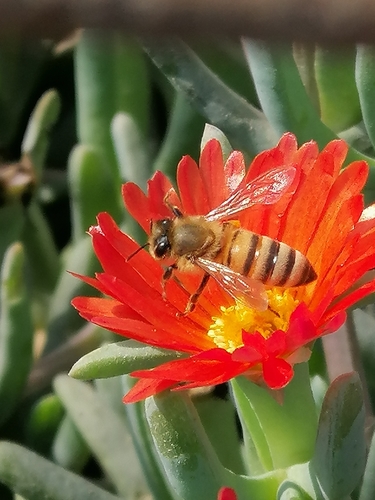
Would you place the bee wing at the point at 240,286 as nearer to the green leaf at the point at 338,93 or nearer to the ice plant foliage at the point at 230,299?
the ice plant foliage at the point at 230,299

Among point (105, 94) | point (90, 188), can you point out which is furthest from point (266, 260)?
point (105, 94)

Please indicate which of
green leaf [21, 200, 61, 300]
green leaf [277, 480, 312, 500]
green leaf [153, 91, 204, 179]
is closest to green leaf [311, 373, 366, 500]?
green leaf [277, 480, 312, 500]

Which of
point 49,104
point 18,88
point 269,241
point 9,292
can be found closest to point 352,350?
point 269,241

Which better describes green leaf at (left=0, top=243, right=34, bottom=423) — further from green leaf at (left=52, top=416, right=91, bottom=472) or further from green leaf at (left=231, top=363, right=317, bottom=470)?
green leaf at (left=231, top=363, right=317, bottom=470)

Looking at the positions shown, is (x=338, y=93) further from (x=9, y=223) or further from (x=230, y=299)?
(x=9, y=223)

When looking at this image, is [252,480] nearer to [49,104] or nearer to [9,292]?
[9,292]

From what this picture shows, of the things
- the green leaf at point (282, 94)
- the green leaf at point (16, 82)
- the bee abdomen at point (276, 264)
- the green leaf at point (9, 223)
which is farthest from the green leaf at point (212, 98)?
the green leaf at point (16, 82)
